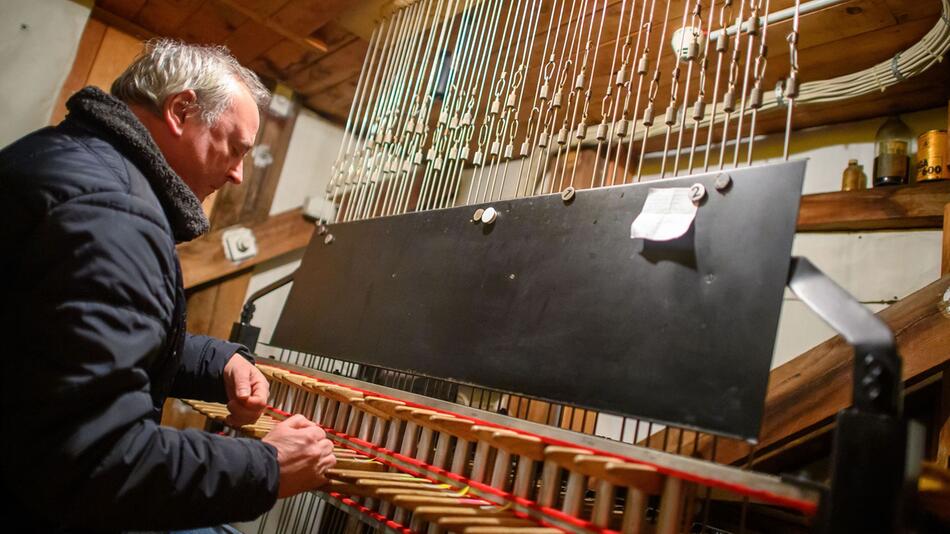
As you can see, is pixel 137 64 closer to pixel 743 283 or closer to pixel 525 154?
pixel 525 154

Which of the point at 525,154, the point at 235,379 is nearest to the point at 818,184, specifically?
the point at 525,154

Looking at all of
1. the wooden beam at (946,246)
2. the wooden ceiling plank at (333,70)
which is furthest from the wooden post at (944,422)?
the wooden ceiling plank at (333,70)

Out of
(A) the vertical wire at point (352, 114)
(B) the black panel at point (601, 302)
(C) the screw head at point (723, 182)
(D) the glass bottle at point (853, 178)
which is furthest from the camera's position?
(A) the vertical wire at point (352, 114)

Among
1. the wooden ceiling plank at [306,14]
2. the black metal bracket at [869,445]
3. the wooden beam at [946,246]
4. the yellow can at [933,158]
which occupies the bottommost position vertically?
the black metal bracket at [869,445]

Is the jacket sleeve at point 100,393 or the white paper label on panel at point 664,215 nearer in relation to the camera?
the jacket sleeve at point 100,393

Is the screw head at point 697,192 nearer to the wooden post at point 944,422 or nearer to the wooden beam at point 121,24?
the wooden post at point 944,422

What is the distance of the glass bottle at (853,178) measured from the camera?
2504 mm

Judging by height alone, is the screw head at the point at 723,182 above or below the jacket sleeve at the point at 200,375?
above

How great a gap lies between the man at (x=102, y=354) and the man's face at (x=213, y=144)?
0.67 ft

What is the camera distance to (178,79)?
52.8 inches

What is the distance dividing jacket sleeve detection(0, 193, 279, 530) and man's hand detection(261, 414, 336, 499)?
0.10 metres

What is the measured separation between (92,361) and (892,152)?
2.82 m

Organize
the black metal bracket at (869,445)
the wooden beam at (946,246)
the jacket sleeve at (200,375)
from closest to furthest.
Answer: the black metal bracket at (869,445), the jacket sleeve at (200,375), the wooden beam at (946,246)

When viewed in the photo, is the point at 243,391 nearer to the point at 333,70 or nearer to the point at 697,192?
the point at 697,192
